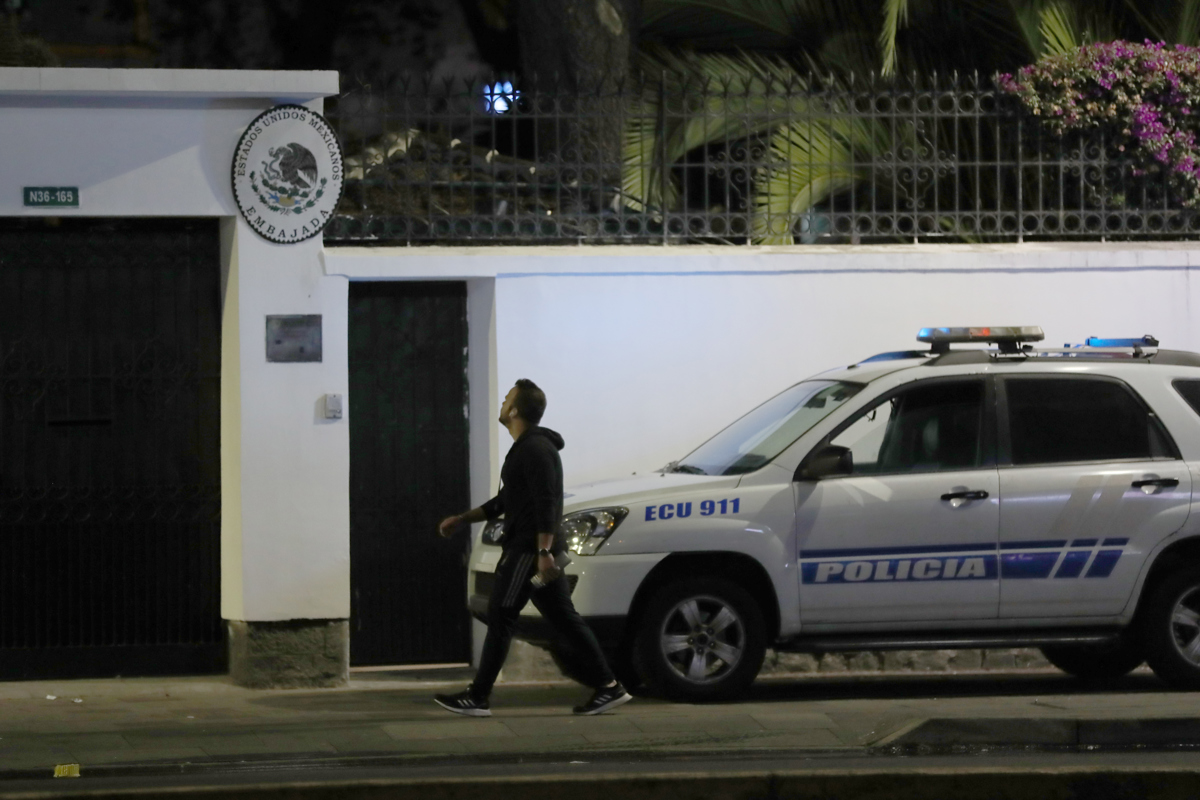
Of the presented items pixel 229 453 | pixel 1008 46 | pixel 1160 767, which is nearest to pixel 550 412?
pixel 229 453

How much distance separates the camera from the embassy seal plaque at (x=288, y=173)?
10109 millimetres

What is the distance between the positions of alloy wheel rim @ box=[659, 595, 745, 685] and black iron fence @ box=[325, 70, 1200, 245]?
124 inches

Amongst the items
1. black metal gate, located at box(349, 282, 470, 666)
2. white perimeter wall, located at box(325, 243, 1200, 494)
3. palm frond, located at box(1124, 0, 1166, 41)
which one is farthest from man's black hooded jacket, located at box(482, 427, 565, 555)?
palm frond, located at box(1124, 0, 1166, 41)

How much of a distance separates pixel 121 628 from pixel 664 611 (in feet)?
12.3

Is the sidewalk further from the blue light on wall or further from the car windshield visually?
the blue light on wall

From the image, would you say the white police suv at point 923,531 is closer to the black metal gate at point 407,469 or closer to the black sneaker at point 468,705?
the black sneaker at point 468,705

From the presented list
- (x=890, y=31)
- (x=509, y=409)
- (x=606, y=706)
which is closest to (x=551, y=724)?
(x=606, y=706)

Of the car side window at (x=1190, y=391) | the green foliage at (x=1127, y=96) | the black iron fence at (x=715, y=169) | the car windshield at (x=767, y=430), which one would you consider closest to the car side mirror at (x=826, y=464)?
the car windshield at (x=767, y=430)

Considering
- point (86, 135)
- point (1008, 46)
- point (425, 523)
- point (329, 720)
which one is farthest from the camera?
point (1008, 46)

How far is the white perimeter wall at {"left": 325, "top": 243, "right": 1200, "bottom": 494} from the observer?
10.6 meters

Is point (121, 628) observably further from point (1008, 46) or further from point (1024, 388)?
point (1008, 46)

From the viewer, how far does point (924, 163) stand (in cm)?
1124

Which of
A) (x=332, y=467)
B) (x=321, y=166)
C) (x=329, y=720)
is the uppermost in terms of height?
(x=321, y=166)

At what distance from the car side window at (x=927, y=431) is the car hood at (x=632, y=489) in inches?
29.6
